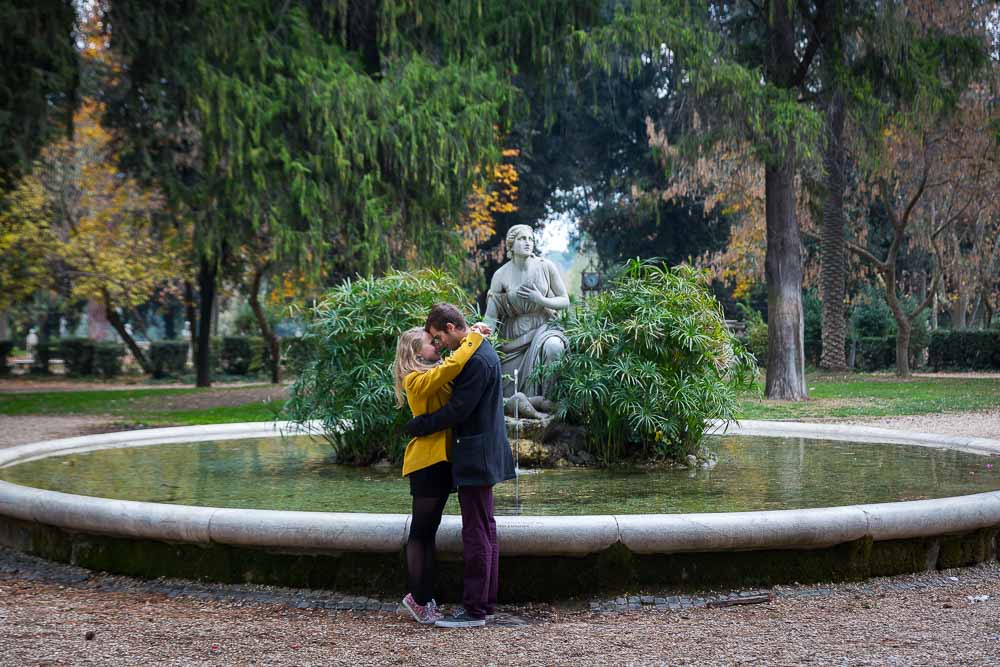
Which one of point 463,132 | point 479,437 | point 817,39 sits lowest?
point 479,437

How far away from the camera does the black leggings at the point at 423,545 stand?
15.7 feet

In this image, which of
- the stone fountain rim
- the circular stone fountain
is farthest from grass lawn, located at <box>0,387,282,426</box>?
the stone fountain rim

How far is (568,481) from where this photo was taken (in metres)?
7.39

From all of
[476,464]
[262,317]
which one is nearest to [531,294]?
[476,464]

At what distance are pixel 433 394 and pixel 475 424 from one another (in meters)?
0.25

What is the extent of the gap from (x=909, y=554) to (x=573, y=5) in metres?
16.0

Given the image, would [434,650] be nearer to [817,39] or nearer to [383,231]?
[383,231]

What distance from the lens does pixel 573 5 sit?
19.7m

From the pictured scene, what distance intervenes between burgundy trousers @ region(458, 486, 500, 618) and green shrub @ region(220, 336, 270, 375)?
95.8ft

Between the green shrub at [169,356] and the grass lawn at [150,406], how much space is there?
8.87m

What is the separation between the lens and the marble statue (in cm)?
871

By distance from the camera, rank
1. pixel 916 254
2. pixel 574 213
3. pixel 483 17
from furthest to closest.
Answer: pixel 574 213 < pixel 916 254 < pixel 483 17

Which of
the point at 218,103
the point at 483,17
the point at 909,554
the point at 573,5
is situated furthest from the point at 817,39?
the point at 909,554

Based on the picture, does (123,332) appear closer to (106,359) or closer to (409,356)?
(106,359)
